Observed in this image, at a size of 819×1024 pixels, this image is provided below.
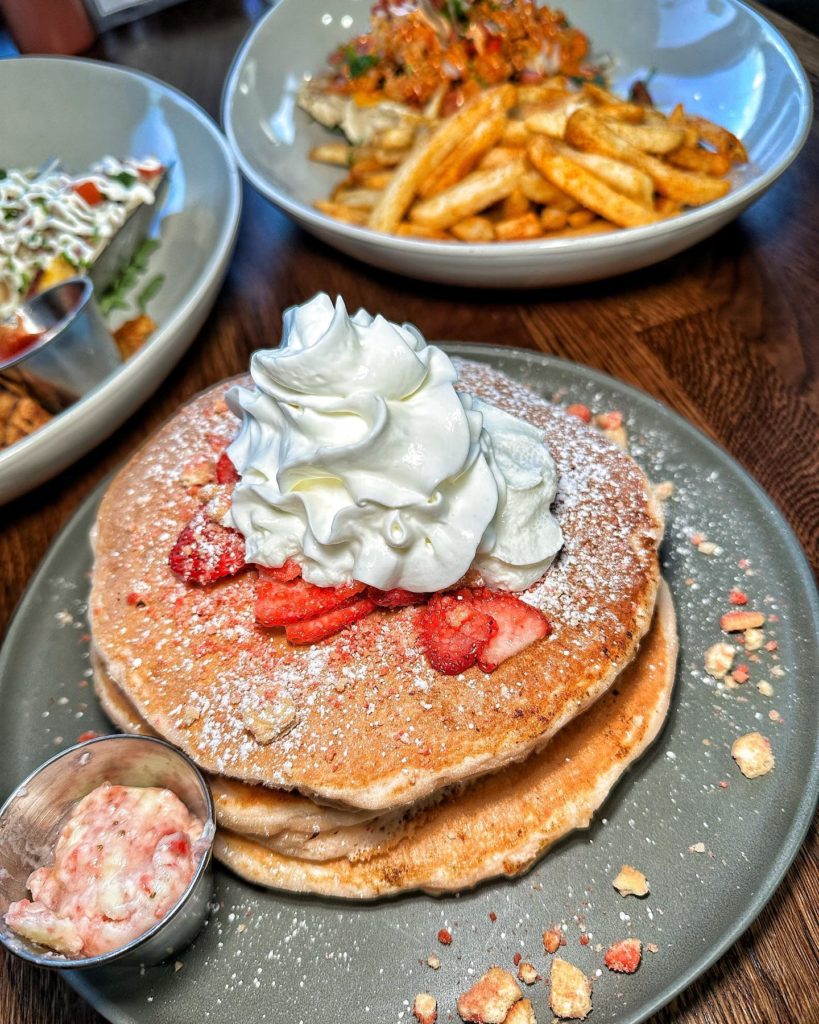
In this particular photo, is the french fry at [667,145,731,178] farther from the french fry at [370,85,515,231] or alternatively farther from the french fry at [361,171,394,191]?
the french fry at [361,171,394,191]

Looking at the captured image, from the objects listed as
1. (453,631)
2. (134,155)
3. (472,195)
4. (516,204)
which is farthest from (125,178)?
(453,631)

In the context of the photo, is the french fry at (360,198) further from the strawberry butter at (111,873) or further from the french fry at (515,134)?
the strawberry butter at (111,873)

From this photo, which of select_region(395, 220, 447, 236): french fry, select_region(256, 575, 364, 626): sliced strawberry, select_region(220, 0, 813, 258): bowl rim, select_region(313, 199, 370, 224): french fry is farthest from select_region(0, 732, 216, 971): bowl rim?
select_region(313, 199, 370, 224): french fry

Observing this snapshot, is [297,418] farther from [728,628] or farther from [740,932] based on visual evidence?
[740,932]

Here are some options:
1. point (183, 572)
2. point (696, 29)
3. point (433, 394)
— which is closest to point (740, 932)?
point (433, 394)

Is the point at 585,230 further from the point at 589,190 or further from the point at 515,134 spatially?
the point at 515,134
